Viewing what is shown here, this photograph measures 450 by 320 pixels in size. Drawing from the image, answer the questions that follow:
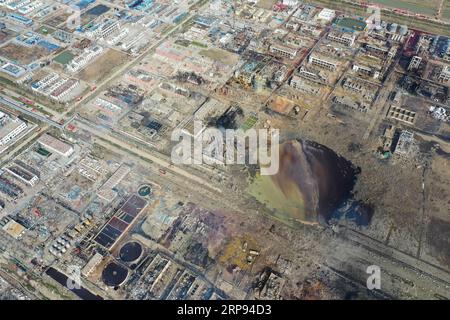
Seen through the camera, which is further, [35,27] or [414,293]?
[35,27]

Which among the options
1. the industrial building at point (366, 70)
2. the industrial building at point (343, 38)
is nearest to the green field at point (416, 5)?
the industrial building at point (343, 38)

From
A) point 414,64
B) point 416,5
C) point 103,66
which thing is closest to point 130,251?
point 103,66

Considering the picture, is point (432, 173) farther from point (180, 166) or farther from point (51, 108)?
point (51, 108)

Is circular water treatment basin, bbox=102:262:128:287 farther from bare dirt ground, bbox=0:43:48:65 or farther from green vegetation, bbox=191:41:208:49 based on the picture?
bare dirt ground, bbox=0:43:48:65

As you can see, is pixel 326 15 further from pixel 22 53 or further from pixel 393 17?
pixel 22 53

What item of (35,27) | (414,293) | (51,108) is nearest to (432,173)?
(414,293)

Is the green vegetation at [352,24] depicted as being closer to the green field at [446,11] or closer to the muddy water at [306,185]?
the green field at [446,11]
